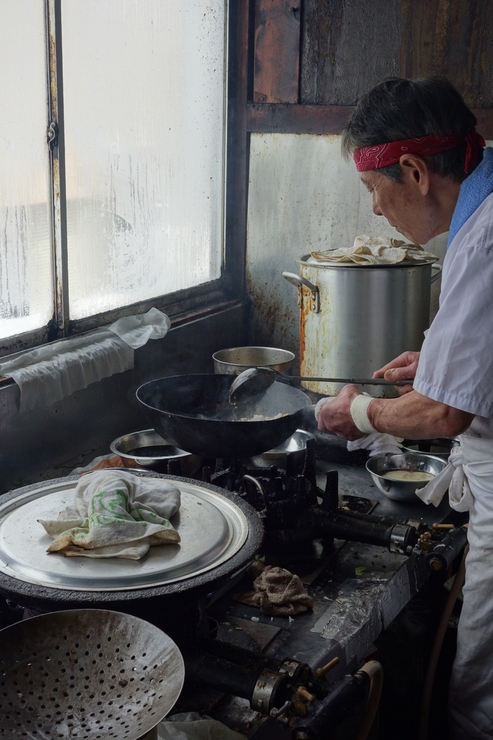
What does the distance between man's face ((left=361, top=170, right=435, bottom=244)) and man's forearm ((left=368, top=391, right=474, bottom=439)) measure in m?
0.47

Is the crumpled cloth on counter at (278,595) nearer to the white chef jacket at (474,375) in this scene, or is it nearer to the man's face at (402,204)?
the white chef jacket at (474,375)

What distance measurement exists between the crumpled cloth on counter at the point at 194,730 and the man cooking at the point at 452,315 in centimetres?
86

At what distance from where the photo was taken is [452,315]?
1.68 meters

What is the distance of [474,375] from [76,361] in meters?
1.46

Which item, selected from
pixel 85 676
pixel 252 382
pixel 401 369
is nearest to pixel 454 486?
pixel 401 369

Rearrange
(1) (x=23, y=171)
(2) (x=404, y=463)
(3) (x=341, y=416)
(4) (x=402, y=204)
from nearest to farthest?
(4) (x=402, y=204) → (3) (x=341, y=416) → (1) (x=23, y=171) → (2) (x=404, y=463)

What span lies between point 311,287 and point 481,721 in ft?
5.39

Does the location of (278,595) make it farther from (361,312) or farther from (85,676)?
Result: (361,312)

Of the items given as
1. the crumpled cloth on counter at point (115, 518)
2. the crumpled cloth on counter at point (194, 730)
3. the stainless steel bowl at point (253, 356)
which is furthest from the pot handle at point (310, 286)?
the crumpled cloth on counter at point (194, 730)

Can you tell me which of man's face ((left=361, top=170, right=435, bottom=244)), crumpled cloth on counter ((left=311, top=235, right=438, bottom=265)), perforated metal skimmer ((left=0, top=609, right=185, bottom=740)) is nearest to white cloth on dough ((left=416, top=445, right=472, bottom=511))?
man's face ((left=361, top=170, right=435, bottom=244))

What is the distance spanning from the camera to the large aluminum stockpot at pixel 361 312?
284 cm

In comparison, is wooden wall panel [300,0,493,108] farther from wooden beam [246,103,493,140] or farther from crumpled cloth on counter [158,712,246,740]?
crumpled cloth on counter [158,712,246,740]

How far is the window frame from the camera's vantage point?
2.48m

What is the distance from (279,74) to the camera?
12.0 ft
